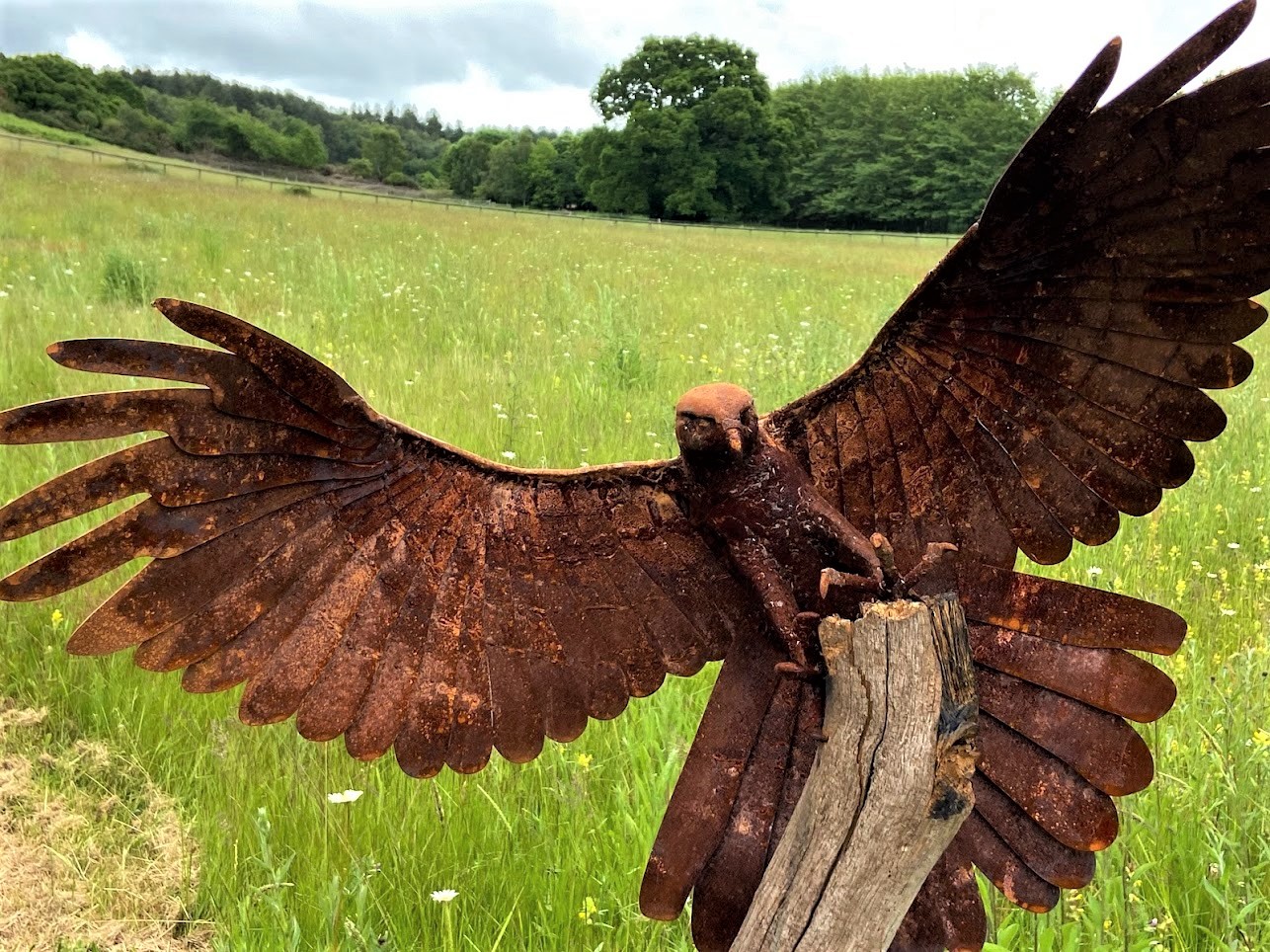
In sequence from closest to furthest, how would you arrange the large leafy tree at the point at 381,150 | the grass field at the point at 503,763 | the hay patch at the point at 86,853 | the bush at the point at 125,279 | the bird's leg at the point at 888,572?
the bird's leg at the point at 888,572, the grass field at the point at 503,763, the hay patch at the point at 86,853, the bush at the point at 125,279, the large leafy tree at the point at 381,150

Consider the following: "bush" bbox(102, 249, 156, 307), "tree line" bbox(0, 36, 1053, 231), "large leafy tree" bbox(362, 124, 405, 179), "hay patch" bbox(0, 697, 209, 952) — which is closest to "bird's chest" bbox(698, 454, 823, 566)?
"hay patch" bbox(0, 697, 209, 952)

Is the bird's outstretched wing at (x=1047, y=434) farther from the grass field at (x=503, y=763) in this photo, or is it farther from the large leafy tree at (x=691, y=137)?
the large leafy tree at (x=691, y=137)

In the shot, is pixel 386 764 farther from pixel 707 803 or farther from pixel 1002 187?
pixel 1002 187

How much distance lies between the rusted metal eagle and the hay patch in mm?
1212

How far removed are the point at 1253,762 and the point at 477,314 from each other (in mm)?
5619

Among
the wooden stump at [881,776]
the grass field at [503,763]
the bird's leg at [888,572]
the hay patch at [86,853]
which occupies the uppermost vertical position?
the bird's leg at [888,572]

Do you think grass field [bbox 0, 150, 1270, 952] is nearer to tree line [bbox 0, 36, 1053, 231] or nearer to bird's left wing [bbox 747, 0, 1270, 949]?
bird's left wing [bbox 747, 0, 1270, 949]

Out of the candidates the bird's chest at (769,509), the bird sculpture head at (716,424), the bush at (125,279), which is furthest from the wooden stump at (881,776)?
the bush at (125,279)

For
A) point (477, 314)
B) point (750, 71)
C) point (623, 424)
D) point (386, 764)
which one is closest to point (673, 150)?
point (750, 71)

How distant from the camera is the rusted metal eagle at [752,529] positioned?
1.13 metres

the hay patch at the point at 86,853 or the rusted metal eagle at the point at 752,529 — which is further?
the hay patch at the point at 86,853

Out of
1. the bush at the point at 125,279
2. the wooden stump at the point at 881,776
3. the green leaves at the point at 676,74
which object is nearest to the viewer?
the wooden stump at the point at 881,776

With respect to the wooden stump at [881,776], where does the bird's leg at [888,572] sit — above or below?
above

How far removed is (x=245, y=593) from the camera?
1.25 m
